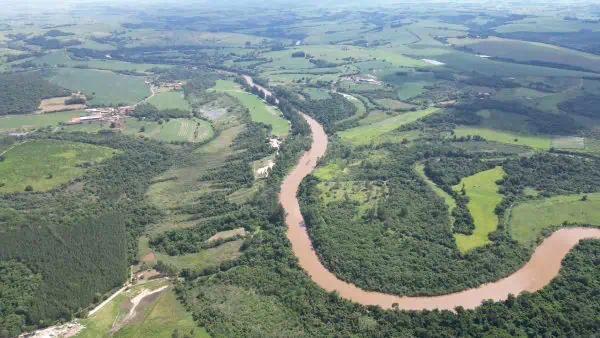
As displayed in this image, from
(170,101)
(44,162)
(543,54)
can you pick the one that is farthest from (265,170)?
(543,54)

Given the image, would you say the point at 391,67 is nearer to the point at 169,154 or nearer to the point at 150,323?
the point at 169,154

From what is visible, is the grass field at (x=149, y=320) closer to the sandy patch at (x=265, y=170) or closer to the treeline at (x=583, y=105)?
the sandy patch at (x=265, y=170)

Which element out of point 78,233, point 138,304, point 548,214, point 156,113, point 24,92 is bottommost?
point 138,304

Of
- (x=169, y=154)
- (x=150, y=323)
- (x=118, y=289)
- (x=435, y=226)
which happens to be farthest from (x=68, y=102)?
(x=435, y=226)

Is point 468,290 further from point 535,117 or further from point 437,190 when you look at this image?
point 535,117

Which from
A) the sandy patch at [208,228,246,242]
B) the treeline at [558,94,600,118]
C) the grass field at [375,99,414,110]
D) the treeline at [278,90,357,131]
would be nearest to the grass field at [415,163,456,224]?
the treeline at [278,90,357,131]

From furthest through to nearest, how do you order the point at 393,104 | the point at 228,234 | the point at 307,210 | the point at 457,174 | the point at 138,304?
the point at 393,104 → the point at 457,174 → the point at 307,210 → the point at 228,234 → the point at 138,304
